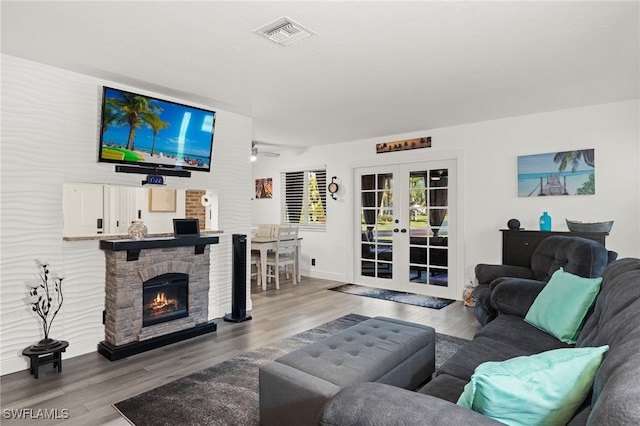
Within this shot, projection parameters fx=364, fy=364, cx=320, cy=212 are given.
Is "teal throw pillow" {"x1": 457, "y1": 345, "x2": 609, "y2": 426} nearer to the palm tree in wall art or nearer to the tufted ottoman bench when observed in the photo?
the tufted ottoman bench

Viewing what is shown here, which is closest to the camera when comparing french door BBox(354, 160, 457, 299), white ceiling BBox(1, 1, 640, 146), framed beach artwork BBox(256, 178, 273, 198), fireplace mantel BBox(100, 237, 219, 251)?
white ceiling BBox(1, 1, 640, 146)

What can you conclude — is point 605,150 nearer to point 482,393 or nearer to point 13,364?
point 482,393

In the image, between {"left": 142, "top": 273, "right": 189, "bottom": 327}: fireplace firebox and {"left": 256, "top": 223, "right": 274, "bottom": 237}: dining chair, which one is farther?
{"left": 256, "top": 223, "right": 274, "bottom": 237}: dining chair

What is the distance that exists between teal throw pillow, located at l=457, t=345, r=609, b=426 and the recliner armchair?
6.19 feet

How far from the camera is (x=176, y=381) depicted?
8.81 ft

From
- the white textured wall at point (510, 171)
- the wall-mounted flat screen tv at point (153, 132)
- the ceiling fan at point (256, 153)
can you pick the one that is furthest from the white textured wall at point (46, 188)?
the white textured wall at point (510, 171)

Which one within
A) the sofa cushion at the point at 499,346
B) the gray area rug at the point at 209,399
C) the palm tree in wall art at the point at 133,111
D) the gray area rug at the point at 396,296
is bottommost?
the gray area rug at the point at 209,399

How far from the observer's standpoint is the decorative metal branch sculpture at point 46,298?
2.88 metres

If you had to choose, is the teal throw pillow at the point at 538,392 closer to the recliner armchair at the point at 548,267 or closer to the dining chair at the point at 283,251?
the recliner armchair at the point at 548,267

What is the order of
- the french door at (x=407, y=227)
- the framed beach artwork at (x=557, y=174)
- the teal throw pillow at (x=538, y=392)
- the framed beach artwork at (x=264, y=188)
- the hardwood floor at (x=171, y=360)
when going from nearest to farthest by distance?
the teal throw pillow at (x=538, y=392) < the hardwood floor at (x=171, y=360) < the framed beach artwork at (x=557, y=174) < the french door at (x=407, y=227) < the framed beach artwork at (x=264, y=188)

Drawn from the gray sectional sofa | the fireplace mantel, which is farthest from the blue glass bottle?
the fireplace mantel

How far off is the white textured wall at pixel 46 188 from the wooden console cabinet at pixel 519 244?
415cm

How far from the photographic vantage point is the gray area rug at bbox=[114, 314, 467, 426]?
86.5 inches

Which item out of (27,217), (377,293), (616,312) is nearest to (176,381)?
(27,217)
